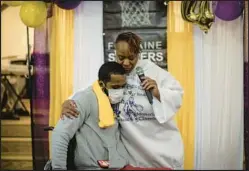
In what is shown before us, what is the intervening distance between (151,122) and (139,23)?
60 centimetres

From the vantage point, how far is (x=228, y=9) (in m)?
2.48

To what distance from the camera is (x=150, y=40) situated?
245 cm

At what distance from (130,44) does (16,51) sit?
35.7 inches

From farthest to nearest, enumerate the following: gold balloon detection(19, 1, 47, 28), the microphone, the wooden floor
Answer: the wooden floor < gold balloon detection(19, 1, 47, 28) < the microphone

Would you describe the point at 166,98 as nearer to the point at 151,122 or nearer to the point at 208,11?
the point at 151,122

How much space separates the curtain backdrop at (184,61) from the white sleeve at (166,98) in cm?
17

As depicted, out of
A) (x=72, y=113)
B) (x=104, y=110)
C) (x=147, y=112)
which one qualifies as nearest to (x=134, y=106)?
(x=147, y=112)

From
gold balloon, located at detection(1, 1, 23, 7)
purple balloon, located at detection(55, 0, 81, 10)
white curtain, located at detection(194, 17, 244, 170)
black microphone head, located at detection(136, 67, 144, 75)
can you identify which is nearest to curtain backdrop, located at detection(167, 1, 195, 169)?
white curtain, located at detection(194, 17, 244, 170)

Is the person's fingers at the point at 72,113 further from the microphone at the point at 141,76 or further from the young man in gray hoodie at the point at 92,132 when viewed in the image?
the microphone at the point at 141,76

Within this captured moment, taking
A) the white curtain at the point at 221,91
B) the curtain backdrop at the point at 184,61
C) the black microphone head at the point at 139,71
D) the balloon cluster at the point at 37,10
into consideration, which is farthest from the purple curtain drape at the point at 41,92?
the white curtain at the point at 221,91

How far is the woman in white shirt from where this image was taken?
86.0 inches

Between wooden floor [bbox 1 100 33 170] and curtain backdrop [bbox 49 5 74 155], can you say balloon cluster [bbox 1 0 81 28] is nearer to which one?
curtain backdrop [bbox 49 5 74 155]

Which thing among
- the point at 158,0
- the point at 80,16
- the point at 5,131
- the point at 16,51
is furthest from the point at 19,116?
the point at 158,0

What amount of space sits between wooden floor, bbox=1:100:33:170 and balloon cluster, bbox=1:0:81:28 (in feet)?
1.79
